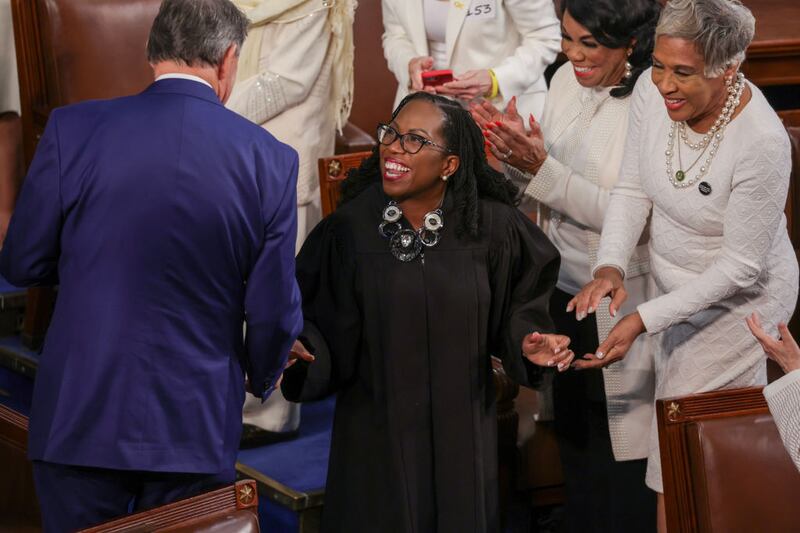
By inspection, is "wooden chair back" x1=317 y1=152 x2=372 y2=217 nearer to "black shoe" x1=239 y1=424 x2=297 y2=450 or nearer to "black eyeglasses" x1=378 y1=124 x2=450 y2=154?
"black shoe" x1=239 y1=424 x2=297 y2=450

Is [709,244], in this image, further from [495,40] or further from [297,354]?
[495,40]

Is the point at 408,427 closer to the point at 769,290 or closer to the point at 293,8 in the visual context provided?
the point at 769,290

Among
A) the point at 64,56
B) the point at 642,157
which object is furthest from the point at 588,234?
the point at 64,56

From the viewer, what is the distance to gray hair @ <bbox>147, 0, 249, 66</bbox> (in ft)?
8.17

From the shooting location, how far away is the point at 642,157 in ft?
10.4

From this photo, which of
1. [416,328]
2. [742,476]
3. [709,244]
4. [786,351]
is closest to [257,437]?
[416,328]

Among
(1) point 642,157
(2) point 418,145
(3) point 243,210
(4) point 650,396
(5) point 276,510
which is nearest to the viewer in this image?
(3) point 243,210

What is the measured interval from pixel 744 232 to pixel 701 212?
0.41 ft

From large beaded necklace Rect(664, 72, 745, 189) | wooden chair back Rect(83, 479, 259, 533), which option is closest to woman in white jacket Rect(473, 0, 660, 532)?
large beaded necklace Rect(664, 72, 745, 189)

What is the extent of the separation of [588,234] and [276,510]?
1157mm

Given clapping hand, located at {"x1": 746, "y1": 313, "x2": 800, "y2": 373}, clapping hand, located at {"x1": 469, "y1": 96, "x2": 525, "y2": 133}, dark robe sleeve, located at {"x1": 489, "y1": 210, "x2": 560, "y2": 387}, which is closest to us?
clapping hand, located at {"x1": 746, "y1": 313, "x2": 800, "y2": 373}

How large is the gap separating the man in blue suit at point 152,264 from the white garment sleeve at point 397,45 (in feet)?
5.21

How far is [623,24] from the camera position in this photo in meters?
3.45

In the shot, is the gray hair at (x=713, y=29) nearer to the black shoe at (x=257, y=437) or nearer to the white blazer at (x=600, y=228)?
the white blazer at (x=600, y=228)
